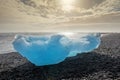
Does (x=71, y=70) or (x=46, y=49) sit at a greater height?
(x=46, y=49)

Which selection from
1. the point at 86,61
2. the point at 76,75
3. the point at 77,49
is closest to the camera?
the point at 76,75

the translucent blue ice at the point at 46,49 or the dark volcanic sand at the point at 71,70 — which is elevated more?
the translucent blue ice at the point at 46,49

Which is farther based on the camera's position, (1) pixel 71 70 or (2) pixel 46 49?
(2) pixel 46 49

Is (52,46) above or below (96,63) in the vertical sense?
above

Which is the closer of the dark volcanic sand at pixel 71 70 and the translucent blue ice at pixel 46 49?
the dark volcanic sand at pixel 71 70

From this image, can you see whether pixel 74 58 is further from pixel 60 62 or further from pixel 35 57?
pixel 35 57

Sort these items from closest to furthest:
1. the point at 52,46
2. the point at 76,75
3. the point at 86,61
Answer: the point at 76,75, the point at 52,46, the point at 86,61

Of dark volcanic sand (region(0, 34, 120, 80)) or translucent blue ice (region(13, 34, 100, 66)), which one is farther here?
translucent blue ice (region(13, 34, 100, 66))

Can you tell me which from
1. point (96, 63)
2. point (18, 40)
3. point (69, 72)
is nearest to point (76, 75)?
point (69, 72)

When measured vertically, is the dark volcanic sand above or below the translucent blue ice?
below

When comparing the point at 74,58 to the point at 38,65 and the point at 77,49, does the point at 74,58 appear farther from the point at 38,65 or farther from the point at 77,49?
the point at 38,65

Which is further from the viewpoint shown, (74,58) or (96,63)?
(74,58)
